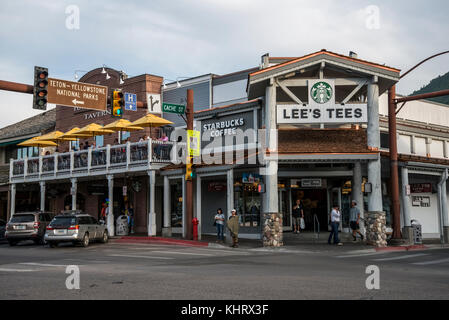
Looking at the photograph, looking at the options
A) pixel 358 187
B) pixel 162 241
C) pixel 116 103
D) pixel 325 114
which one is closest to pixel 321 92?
pixel 325 114

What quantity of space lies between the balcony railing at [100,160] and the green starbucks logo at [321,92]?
9012 mm

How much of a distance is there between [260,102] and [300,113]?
202 inches

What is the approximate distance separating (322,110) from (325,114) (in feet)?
0.67

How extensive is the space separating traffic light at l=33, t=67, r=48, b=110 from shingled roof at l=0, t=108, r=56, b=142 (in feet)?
71.4

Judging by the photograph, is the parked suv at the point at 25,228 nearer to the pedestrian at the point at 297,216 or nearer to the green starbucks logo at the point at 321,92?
the pedestrian at the point at 297,216

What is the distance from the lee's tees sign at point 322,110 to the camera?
65.5 ft

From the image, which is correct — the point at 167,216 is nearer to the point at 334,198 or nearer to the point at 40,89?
the point at 334,198

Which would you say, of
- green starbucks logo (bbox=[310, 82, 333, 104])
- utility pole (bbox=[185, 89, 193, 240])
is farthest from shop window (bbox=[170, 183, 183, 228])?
green starbucks logo (bbox=[310, 82, 333, 104])

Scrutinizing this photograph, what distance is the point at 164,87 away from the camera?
30.8 m

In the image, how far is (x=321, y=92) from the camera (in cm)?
2011

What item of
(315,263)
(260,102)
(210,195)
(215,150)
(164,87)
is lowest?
(315,263)

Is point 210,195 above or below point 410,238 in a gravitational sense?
above
